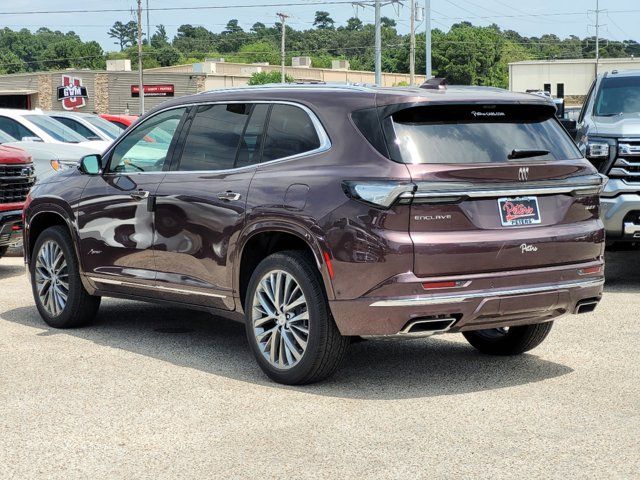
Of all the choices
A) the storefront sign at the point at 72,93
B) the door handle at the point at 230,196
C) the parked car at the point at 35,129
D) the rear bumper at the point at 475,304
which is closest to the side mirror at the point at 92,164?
the door handle at the point at 230,196

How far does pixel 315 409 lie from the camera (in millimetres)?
6297

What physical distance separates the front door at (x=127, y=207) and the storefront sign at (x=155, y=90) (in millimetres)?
88814

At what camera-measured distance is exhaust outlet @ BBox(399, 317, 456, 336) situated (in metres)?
6.32

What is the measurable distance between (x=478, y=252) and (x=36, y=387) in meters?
2.82

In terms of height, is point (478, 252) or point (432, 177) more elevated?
point (432, 177)

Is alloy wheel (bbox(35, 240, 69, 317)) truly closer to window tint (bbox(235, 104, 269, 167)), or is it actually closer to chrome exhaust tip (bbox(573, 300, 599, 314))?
window tint (bbox(235, 104, 269, 167))

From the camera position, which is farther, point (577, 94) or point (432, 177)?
point (577, 94)

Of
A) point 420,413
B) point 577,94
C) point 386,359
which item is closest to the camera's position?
point 420,413

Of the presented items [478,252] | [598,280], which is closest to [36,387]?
[478,252]

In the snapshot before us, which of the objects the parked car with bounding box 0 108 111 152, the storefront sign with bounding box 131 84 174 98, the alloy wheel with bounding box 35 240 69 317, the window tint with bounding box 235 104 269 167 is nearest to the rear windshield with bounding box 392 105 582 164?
the window tint with bounding box 235 104 269 167

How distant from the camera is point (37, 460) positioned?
5367mm

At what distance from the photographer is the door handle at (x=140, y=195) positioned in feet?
26.1

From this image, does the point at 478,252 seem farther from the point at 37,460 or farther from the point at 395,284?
the point at 37,460

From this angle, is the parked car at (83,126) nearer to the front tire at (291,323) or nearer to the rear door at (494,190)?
the front tire at (291,323)
